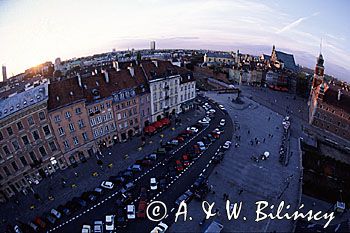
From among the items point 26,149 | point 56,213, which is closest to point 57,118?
point 26,149

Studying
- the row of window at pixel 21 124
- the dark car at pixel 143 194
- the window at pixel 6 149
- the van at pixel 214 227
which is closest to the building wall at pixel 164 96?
the dark car at pixel 143 194

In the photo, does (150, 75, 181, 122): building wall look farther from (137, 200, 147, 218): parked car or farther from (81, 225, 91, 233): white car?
(81, 225, 91, 233): white car

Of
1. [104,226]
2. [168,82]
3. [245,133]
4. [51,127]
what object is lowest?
[104,226]

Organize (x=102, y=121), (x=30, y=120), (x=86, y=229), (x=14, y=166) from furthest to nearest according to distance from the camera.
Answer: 1. (x=102, y=121)
2. (x=30, y=120)
3. (x=14, y=166)
4. (x=86, y=229)

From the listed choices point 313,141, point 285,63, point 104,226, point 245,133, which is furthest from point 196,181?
point 285,63

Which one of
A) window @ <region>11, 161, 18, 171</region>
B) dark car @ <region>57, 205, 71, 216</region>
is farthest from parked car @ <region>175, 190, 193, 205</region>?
window @ <region>11, 161, 18, 171</region>

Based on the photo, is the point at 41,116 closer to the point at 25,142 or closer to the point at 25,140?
the point at 25,140

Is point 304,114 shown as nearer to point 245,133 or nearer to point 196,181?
point 245,133
